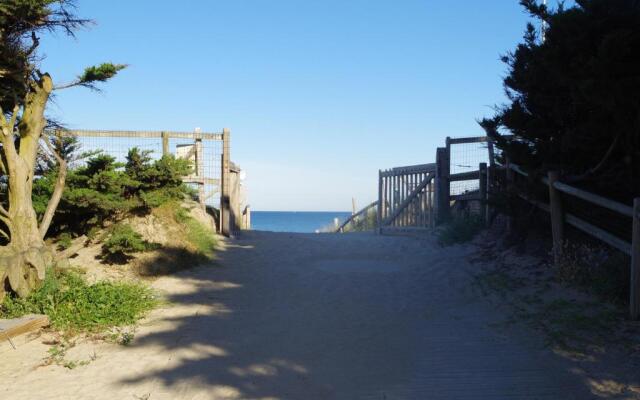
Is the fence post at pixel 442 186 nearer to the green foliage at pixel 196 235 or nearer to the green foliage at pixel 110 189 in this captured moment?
the green foliage at pixel 196 235

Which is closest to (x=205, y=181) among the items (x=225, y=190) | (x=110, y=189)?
(x=225, y=190)

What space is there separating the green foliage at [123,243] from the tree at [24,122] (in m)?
1.07

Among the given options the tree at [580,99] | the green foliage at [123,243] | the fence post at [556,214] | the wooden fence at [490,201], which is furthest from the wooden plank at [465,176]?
the green foliage at [123,243]

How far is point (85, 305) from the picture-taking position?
717cm

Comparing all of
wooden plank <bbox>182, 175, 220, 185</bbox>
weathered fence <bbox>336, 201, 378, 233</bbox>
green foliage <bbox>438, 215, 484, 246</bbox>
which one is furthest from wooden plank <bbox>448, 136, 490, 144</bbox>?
weathered fence <bbox>336, 201, 378, 233</bbox>

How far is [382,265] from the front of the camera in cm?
1058

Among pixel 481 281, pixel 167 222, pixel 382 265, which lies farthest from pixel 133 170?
pixel 481 281

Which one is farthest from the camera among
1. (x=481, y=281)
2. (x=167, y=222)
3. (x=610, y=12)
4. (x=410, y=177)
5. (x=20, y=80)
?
(x=410, y=177)

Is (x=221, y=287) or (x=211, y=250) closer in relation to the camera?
(x=221, y=287)

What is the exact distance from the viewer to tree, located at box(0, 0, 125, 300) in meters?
7.49

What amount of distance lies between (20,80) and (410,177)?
9.40 meters

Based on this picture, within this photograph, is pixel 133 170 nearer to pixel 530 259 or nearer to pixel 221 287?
pixel 221 287

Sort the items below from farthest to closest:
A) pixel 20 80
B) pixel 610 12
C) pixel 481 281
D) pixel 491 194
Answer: pixel 491 194 → pixel 481 281 → pixel 20 80 → pixel 610 12

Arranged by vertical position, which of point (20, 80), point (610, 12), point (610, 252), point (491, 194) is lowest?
point (610, 252)
